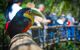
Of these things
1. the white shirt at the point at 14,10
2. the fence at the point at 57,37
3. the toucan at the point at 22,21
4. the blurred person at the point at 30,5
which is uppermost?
the blurred person at the point at 30,5

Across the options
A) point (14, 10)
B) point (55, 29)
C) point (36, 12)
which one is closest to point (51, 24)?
point (55, 29)

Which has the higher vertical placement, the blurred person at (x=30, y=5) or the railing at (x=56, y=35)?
the blurred person at (x=30, y=5)

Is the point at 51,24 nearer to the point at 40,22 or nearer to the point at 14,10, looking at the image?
the point at 40,22

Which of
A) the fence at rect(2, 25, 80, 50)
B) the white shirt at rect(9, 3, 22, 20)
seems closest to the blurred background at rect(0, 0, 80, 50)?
the fence at rect(2, 25, 80, 50)

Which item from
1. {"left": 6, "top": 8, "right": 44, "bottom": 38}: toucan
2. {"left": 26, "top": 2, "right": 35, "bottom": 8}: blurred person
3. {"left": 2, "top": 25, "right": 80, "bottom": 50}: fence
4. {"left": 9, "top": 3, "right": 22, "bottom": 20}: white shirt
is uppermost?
{"left": 26, "top": 2, "right": 35, "bottom": 8}: blurred person

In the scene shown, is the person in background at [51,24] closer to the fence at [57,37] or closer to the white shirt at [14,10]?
the fence at [57,37]

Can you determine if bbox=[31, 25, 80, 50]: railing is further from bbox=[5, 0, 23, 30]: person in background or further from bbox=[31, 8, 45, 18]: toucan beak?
bbox=[5, 0, 23, 30]: person in background

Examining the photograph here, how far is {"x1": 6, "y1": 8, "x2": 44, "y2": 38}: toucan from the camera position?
4.85 meters

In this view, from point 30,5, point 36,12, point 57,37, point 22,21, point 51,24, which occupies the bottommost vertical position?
point 57,37

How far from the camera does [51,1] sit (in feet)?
16.1

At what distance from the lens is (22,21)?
16.0 ft

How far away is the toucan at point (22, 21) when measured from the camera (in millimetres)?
4848

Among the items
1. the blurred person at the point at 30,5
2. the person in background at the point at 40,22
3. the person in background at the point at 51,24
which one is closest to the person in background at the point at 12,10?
the blurred person at the point at 30,5

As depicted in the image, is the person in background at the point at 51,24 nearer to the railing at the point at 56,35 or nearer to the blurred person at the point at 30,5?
the railing at the point at 56,35
